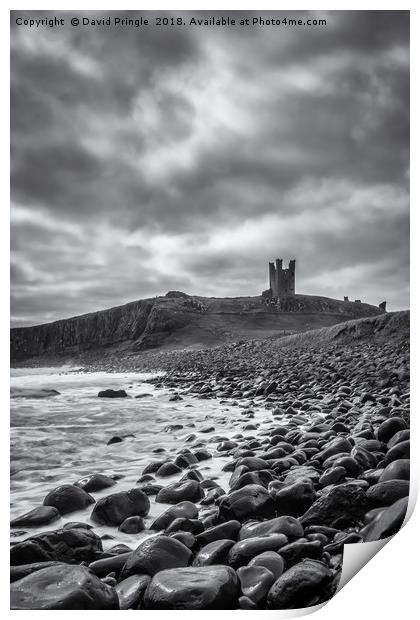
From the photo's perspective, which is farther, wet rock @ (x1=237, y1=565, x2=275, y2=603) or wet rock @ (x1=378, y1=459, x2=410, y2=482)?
wet rock @ (x1=378, y1=459, x2=410, y2=482)

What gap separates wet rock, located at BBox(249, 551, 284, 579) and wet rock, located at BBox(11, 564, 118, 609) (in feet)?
1.82

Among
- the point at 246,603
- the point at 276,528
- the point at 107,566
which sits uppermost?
the point at 276,528

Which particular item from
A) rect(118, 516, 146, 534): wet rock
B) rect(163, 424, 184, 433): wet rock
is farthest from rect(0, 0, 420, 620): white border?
rect(163, 424, 184, 433): wet rock

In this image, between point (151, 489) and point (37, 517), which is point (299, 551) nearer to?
point (151, 489)

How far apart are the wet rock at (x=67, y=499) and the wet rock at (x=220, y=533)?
70 cm

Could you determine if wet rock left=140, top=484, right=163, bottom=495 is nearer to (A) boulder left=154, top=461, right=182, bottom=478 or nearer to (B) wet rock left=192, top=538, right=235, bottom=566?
(A) boulder left=154, top=461, right=182, bottom=478

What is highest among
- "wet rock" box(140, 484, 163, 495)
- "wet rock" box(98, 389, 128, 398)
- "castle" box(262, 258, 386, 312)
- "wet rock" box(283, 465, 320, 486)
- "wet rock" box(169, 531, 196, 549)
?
"castle" box(262, 258, 386, 312)

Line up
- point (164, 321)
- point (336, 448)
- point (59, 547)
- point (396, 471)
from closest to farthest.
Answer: point (59, 547) < point (396, 471) < point (336, 448) < point (164, 321)

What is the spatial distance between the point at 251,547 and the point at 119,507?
733mm

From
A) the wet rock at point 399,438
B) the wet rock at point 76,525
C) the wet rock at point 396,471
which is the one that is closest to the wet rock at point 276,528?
the wet rock at point 396,471

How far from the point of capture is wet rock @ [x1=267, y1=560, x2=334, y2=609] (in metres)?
1.60

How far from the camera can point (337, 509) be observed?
1.92 meters

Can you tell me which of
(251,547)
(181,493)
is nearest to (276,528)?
(251,547)
